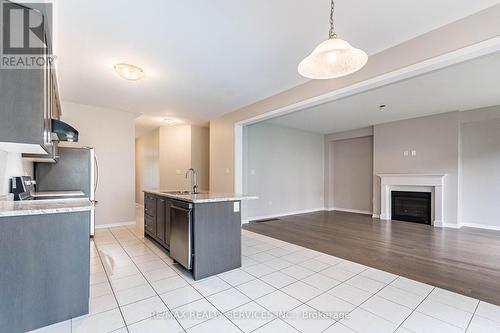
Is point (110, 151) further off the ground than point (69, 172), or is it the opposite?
point (110, 151)

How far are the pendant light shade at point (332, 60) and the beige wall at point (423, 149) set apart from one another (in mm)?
5214

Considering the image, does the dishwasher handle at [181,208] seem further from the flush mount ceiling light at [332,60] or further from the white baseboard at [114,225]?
the white baseboard at [114,225]

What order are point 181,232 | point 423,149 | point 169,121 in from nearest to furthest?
point 181,232 → point 423,149 → point 169,121

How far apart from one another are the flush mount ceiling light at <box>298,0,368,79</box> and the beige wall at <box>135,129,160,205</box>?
254 inches

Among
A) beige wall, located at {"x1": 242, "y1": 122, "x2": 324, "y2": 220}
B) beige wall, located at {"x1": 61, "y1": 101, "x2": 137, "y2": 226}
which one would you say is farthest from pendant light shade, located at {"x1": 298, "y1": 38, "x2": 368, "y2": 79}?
beige wall, located at {"x1": 61, "y1": 101, "x2": 137, "y2": 226}

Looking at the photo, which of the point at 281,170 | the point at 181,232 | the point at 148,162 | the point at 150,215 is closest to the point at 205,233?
the point at 181,232

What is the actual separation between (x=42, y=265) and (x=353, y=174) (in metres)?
7.60

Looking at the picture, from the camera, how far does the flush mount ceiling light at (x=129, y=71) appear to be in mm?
3125

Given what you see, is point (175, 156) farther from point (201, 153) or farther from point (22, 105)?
point (22, 105)

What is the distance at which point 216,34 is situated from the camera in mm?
2486

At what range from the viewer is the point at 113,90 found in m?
4.12

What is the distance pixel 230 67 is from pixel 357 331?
3.21m

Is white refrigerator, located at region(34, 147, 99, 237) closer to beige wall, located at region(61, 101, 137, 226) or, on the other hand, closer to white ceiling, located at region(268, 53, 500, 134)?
beige wall, located at region(61, 101, 137, 226)

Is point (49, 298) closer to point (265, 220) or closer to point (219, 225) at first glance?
point (219, 225)
